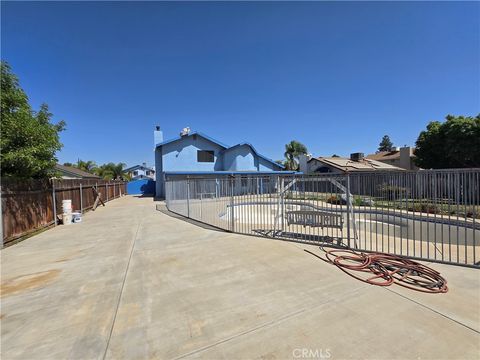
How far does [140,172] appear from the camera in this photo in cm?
6619

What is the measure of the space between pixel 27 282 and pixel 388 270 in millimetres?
6717

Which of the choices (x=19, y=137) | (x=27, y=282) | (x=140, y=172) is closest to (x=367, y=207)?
(x=27, y=282)

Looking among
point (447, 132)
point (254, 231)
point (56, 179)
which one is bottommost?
point (254, 231)

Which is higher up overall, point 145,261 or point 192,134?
point 192,134

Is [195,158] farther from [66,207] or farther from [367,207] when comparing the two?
[367,207]

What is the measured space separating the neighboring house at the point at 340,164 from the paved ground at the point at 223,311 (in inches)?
855

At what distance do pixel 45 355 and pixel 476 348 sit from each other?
174 inches

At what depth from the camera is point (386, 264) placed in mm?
4793

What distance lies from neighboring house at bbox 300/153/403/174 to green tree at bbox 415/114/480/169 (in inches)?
136

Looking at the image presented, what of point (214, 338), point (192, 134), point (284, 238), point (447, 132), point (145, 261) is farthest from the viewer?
point (192, 134)

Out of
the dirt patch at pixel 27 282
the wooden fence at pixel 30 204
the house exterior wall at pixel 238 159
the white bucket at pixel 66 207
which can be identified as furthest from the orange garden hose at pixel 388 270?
the house exterior wall at pixel 238 159

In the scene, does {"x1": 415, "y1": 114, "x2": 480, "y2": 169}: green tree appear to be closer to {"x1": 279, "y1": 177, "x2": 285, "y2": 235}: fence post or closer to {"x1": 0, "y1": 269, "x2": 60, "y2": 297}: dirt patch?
{"x1": 279, "y1": 177, "x2": 285, "y2": 235}: fence post

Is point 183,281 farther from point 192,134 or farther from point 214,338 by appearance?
point 192,134

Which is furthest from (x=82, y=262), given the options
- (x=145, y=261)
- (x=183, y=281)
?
(x=183, y=281)
